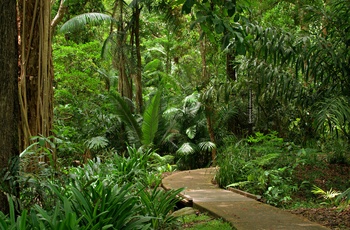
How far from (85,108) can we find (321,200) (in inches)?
408

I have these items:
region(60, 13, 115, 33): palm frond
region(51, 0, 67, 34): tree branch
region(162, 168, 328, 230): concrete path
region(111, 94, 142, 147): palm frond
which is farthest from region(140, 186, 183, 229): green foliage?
region(60, 13, 115, 33): palm frond

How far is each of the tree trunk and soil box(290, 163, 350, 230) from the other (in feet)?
12.1

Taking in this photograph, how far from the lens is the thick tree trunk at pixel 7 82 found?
12.8 feet

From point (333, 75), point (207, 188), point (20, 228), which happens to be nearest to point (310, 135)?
point (333, 75)

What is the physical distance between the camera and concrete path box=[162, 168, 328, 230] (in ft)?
18.4

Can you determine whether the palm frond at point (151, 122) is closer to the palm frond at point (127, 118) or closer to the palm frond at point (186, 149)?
the palm frond at point (127, 118)

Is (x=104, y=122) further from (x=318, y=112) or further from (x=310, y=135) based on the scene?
(x=318, y=112)

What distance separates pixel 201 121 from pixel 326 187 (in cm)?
965

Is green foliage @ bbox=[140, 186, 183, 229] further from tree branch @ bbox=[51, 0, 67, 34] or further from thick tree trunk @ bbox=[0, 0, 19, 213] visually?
tree branch @ bbox=[51, 0, 67, 34]

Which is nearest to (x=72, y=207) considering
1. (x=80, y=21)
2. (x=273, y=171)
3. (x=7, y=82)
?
(x=7, y=82)

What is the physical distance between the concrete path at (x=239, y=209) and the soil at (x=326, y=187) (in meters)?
0.27

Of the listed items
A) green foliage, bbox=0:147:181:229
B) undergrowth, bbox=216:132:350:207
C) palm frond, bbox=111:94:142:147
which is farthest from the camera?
palm frond, bbox=111:94:142:147

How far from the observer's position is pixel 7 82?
392 cm

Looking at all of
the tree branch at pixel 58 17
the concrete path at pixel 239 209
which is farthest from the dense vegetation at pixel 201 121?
the tree branch at pixel 58 17
